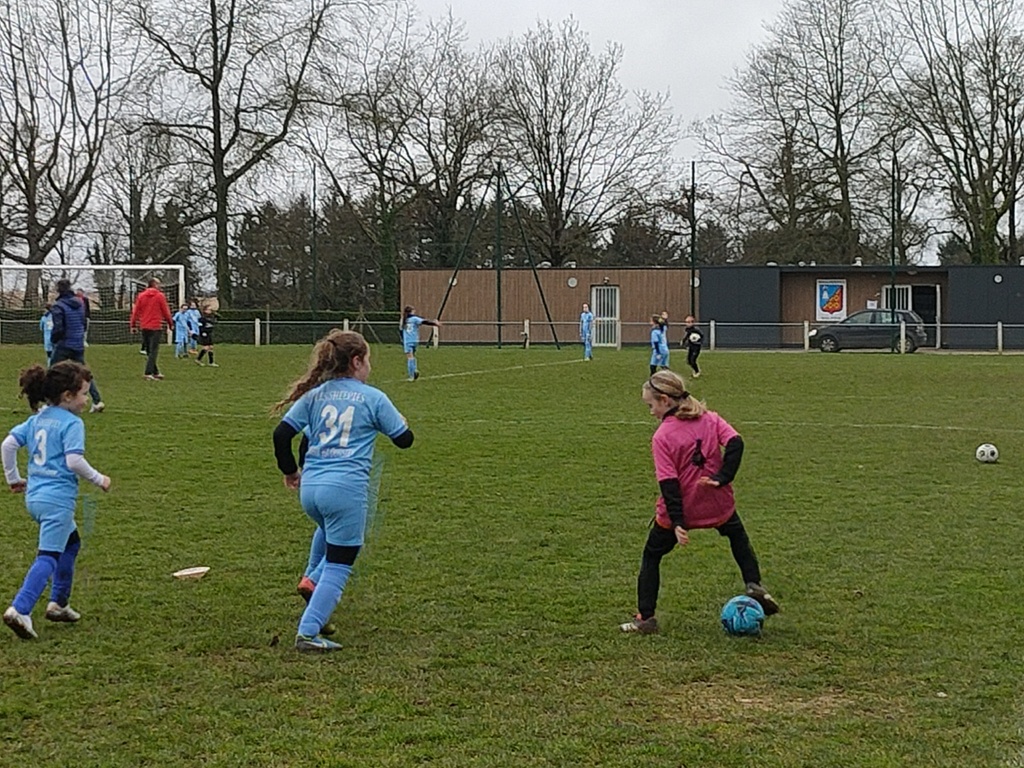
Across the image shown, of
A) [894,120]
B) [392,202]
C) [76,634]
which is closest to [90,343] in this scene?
[392,202]

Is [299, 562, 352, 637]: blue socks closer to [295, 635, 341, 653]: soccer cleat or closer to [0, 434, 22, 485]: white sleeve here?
[295, 635, 341, 653]: soccer cleat

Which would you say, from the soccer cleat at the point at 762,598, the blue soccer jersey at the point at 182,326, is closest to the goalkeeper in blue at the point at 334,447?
the soccer cleat at the point at 762,598

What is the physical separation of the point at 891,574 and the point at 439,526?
3.11 meters

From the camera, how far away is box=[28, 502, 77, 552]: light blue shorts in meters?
6.19

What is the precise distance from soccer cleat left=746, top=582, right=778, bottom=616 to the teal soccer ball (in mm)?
94

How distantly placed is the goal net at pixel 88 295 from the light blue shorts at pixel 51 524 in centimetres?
3582

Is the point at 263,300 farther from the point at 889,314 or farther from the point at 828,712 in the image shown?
the point at 828,712

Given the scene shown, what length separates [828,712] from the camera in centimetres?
498

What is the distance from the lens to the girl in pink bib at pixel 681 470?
20.1 ft

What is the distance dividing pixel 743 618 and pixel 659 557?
49 cm

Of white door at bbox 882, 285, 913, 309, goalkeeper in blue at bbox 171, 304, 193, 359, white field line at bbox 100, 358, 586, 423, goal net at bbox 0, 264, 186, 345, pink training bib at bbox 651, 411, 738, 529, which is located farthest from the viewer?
white door at bbox 882, 285, 913, 309

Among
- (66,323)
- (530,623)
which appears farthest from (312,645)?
(66,323)

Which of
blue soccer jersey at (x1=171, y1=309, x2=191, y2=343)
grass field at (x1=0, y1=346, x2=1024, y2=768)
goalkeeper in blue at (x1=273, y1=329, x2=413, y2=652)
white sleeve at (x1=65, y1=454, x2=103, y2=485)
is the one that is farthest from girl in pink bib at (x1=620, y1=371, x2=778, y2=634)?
blue soccer jersey at (x1=171, y1=309, x2=191, y2=343)

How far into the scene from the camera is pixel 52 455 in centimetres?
623
